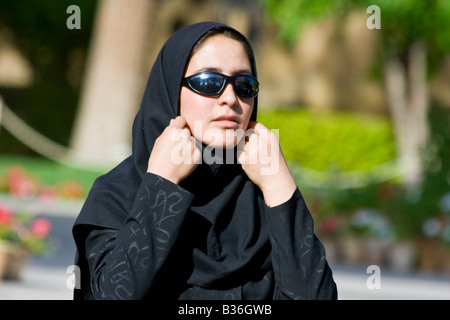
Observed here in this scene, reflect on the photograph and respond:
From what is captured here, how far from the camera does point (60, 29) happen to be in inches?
851

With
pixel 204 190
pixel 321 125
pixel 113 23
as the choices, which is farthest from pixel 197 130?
pixel 321 125

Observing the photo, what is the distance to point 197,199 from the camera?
2604 millimetres

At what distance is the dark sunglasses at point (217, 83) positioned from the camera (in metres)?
2.55

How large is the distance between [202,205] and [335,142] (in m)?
16.4

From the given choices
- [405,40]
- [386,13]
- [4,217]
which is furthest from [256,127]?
[405,40]

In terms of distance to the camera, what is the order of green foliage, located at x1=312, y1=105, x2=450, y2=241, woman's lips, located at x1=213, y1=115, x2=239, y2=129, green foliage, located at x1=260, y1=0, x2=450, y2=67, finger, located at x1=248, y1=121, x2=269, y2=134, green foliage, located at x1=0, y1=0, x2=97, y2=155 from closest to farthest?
woman's lips, located at x1=213, y1=115, x2=239, y2=129
finger, located at x1=248, y1=121, x2=269, y2=134
green foliage, located at x1=312, y1=105, x2=450, y2=241
green foliage, located at x1=260, y1=0, x2=450, y2=67
green foliage, located at x1=0, y1=0, x2=97, y2=155

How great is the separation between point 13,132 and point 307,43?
8368 mm

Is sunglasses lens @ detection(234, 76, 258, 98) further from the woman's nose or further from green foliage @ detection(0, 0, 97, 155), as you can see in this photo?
green foliage @ detection(0, 0, 97, 155)

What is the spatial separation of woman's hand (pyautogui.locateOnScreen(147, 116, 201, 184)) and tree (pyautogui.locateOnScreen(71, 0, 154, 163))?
458 inches

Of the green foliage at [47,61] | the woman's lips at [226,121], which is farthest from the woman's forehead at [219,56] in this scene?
the green foliage at [47,61]

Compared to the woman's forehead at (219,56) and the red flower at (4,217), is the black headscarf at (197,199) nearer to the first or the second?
the woman's forehead at (219,56)

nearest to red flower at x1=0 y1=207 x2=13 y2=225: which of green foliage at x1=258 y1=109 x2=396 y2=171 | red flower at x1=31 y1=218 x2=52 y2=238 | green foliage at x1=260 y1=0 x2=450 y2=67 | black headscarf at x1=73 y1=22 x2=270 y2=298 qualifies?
red flower at x1=31 y1=218 x2=52 y2=238

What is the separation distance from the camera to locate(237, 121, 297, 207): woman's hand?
8.43ft

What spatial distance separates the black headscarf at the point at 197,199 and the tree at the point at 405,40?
10567 millimetres
